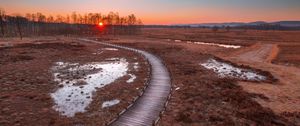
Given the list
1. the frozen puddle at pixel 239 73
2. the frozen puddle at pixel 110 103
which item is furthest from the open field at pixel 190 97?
the frozen puddle at pixel 110 103

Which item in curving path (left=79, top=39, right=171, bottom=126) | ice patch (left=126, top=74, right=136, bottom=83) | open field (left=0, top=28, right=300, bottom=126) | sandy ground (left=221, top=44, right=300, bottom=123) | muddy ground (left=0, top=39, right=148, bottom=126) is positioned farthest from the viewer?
ice patch (left=126, top=74, right=136, bottom=83)

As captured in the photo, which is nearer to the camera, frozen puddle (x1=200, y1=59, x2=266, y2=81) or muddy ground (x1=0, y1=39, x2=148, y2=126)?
muddy ground (x1=0, y1=39, x2=148, y2=126)

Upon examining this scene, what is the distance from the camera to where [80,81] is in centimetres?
2905

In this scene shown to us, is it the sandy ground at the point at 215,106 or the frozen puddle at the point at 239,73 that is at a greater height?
the frozen puddle at the point at 239,73

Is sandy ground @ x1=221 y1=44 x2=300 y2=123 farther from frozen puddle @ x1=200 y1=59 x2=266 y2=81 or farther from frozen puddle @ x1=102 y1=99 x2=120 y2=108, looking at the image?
frozen puddle @ x1=102 y1=99 x2=120 y2=108

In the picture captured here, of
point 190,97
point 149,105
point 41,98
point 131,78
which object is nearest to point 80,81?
point 131,78

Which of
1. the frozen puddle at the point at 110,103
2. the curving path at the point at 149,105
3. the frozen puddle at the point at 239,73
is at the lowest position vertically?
the frozen puddle at the point at 110,103

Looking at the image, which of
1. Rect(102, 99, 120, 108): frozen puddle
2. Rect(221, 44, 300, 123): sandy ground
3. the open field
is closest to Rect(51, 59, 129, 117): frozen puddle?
the open field

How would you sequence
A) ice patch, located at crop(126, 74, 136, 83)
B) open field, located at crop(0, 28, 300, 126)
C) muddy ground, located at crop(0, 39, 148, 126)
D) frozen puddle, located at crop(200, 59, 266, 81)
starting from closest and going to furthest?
muddy ground, located at crop(0, 39, 148, 126) < open field, located at crop(0, 28, 300, 126) < ice patch, located at crop(126, 74, 136, 83) < frozen puddle, located at crop(200, 59, 266, 81)

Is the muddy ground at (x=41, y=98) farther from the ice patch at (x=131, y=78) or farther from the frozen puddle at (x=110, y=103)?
the ice patch at (x=131, y=78)

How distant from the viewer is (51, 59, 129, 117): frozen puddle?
20.5 m

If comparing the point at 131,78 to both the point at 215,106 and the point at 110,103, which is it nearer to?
the point at 110,103

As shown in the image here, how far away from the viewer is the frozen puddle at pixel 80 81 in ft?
67.4

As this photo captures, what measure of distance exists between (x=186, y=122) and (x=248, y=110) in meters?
6.00
